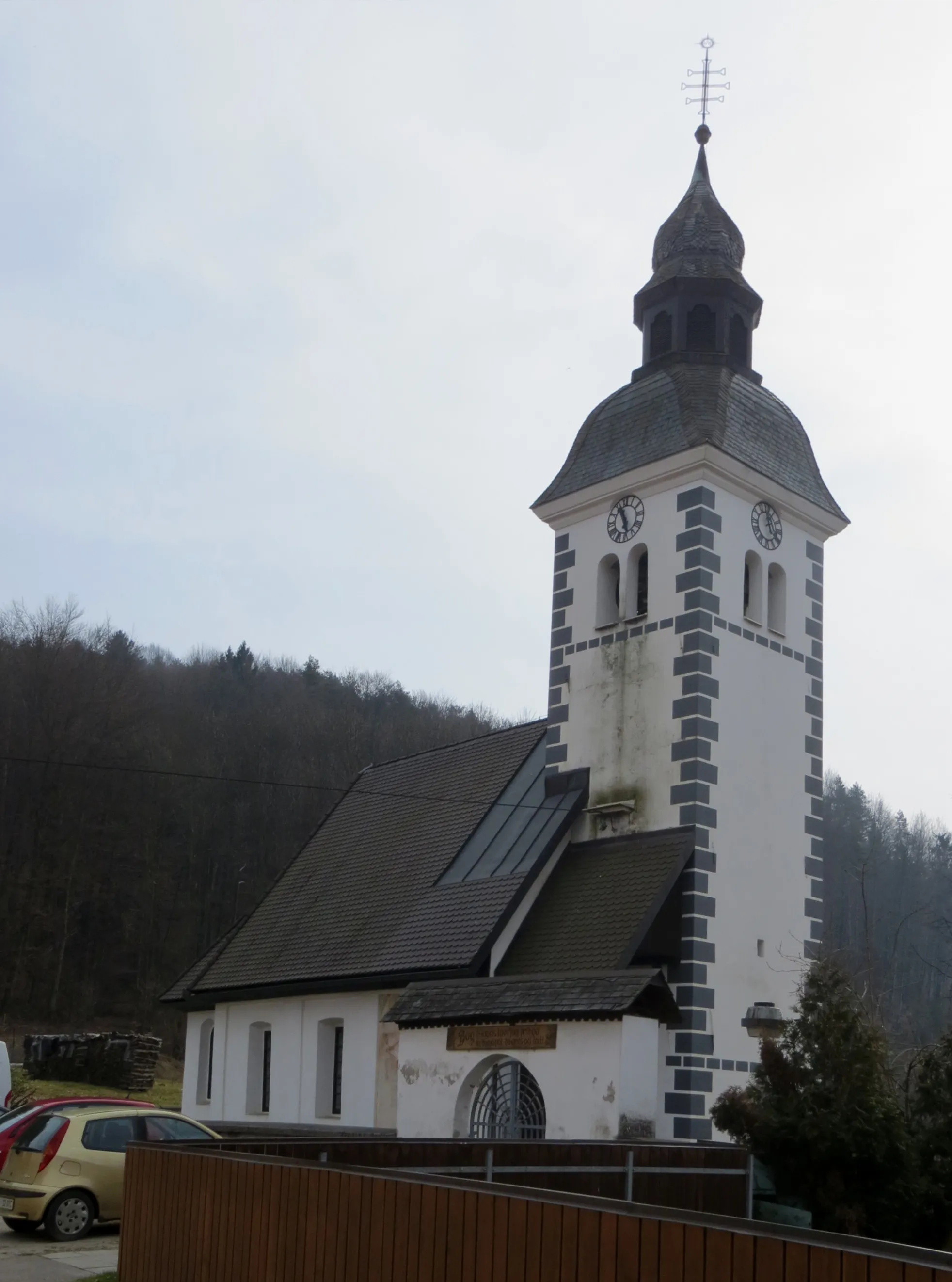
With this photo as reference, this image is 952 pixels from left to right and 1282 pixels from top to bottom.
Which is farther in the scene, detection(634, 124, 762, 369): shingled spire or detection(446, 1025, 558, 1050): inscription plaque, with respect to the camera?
detection(634, 124, 762, 369): shingled spire

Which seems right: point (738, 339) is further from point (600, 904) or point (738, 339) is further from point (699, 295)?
point (600, 904)

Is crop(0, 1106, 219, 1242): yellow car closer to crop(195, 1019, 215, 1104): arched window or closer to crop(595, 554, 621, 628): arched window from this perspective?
crop(595, 554, 621, 628): arched window

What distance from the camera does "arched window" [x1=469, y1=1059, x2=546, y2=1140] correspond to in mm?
20156

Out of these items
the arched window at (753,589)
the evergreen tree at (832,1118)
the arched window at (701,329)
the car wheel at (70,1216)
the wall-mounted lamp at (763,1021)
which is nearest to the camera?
the evergreen tree at (832,1118)

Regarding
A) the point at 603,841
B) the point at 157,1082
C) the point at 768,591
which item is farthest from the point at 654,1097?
the point at 157,1082

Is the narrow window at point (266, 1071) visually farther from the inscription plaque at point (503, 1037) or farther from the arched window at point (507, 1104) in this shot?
the inscription plaque at point (503, 1037)

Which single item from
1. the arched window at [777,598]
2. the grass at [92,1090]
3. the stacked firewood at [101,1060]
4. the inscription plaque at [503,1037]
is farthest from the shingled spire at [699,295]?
the stacked firewood at [101,1060]

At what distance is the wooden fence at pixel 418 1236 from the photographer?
6945mm

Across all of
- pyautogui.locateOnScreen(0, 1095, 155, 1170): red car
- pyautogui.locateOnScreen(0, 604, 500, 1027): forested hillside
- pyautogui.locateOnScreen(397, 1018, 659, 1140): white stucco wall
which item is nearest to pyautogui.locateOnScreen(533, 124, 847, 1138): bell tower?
pyautogui.locateOnScreen(397, 1018, 659, 1140): white stucco wall

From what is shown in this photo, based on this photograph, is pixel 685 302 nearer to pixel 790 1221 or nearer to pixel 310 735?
pixel 790 1221

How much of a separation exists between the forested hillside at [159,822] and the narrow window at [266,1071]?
24.8 meters

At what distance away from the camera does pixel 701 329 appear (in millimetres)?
26203

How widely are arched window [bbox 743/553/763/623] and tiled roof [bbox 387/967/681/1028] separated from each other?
20.5 feet

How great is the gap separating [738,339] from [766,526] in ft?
12.5
